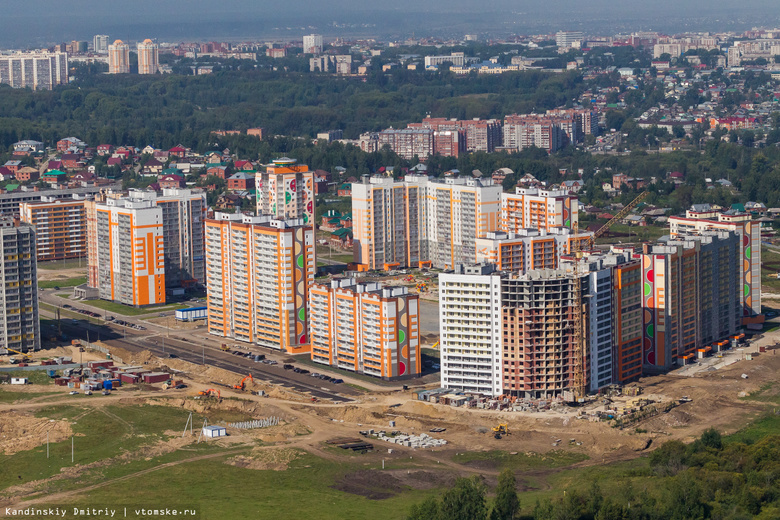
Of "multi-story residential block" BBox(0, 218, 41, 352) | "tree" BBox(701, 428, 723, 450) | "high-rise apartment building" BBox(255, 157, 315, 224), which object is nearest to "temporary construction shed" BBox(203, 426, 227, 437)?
"multi-story residential block" BBox(0, 218, 41, 352)

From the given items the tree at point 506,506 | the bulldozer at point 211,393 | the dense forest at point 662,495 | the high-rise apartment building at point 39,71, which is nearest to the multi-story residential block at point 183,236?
the bulldozer at point 211,393

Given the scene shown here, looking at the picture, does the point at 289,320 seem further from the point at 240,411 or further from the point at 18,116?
the point at 18,116

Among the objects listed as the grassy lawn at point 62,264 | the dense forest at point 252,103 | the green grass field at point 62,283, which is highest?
the dense forest at point 252,103

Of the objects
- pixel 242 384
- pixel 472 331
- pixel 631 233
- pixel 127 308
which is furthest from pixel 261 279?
pixel 631 233

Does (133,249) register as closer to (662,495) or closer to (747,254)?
(747,254)

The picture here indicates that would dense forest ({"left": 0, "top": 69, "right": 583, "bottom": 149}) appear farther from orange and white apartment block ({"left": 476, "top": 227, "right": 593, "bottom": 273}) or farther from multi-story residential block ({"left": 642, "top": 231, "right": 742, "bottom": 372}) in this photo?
multi-story residential block ({"left": 642, "top": 231, "right": 742, "bottom": 372})

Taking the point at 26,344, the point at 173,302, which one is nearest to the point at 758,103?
the point at 173,302

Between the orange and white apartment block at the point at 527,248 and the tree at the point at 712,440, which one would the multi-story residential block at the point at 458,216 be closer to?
the orange and white apartment block at the point at 527,248
